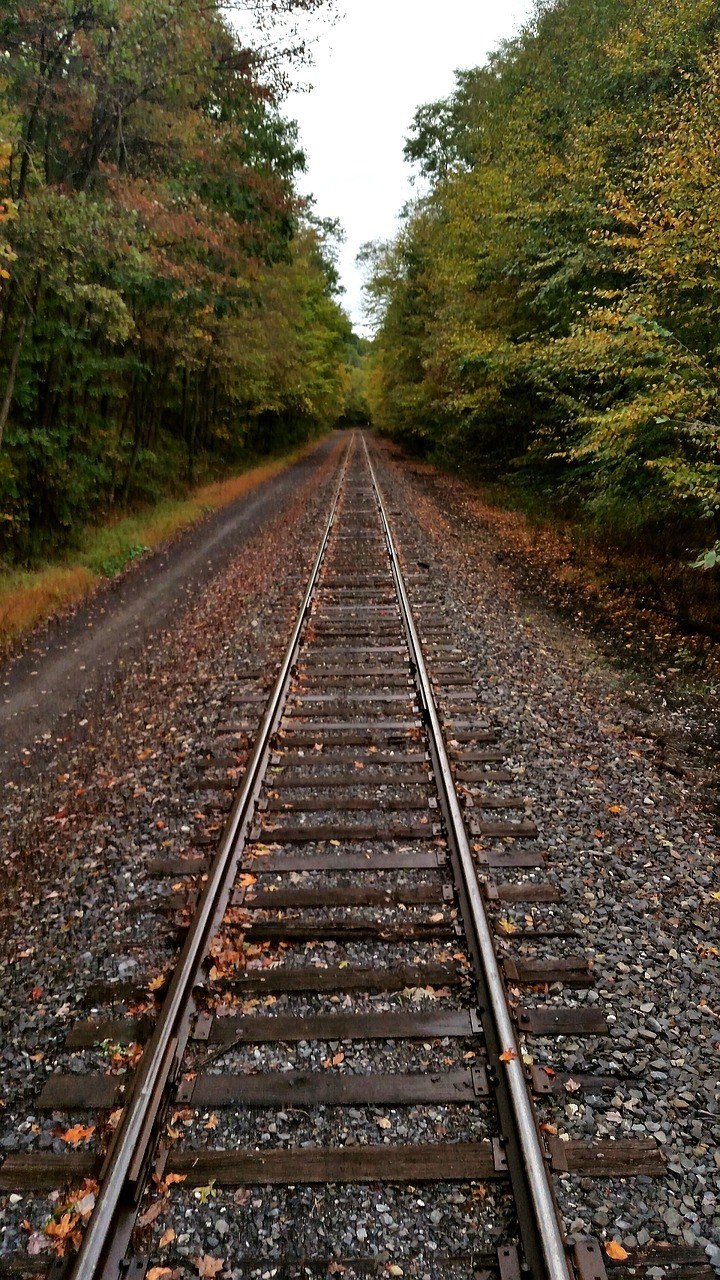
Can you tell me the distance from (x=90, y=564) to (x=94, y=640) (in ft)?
14.3

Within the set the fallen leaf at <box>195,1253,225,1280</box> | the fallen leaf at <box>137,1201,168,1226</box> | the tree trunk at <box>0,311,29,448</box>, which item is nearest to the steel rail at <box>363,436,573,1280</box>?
the fallen leaf at <box>195,1253,225,1280</box>

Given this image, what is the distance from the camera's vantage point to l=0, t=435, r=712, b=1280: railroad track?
2.45 meters

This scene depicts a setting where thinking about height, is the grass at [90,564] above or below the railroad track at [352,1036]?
above

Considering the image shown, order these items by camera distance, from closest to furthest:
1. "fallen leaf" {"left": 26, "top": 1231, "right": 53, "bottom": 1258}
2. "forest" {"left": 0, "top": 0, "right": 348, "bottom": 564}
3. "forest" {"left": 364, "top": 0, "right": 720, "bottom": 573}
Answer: "fallen leaf" {"left": 26, "top": 1231, "right": 53, "bottom": 1258} < "forest" {"left": 364, "top": 0, "right": 720, "bottom": 573} < "forest" {"left": 0, "top": 0, "right": 348, "bottom": 564}

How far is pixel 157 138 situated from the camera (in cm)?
1114

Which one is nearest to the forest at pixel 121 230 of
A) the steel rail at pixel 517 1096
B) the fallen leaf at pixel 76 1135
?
the steel rail at pixel 517 1096

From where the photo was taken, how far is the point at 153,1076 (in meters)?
2.90

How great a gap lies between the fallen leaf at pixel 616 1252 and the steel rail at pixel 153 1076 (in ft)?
5.51

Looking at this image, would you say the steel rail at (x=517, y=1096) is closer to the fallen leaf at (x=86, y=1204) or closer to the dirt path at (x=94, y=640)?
the fallen leaf at (x=86, y=1204)

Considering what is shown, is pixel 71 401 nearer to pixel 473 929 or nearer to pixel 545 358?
pixel 545 358

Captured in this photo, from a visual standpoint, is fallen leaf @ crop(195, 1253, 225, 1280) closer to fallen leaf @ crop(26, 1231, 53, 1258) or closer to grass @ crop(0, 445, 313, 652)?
fallen leaf @ crop(26, 1231, 53, 1258)

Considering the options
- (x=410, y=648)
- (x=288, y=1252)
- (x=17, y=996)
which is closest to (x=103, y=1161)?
(x=288, y=1252)

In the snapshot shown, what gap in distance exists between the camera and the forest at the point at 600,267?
26.6ft

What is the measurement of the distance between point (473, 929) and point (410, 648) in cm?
476
